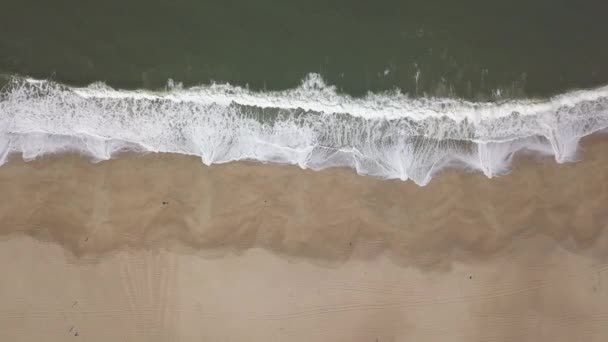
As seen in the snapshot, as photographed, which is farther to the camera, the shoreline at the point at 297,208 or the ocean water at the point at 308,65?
the ocean water at the point at 308,65

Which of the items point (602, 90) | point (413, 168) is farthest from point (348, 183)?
point (602, 90)

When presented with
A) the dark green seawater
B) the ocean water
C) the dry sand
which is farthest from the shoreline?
the dark green seawater

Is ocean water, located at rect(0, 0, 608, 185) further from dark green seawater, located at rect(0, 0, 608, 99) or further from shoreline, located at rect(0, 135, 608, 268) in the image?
shoreline, located at rect(0, 135, 608, 268)

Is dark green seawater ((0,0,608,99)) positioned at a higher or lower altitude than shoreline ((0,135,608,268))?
higher

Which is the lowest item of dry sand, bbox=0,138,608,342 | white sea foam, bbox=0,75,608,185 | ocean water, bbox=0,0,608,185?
dry sand, bbox=0,138,608,342

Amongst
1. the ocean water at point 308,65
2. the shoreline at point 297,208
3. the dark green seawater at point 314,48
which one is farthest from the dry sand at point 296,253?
the dark green seawater at point 314,48

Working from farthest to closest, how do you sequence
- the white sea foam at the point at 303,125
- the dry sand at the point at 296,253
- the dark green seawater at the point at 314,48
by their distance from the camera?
1. the dark green seawater at the point at 314,48
2. the white sea foam at the point at 303,125
3. the dry sand at the point at 296,253

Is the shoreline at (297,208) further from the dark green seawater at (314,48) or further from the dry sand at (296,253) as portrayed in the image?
the dark green seawater at (314,48)

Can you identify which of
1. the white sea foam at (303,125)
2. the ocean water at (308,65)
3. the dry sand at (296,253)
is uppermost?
the ocean water at (308,65)

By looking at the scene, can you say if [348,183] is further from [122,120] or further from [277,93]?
[122,120]
